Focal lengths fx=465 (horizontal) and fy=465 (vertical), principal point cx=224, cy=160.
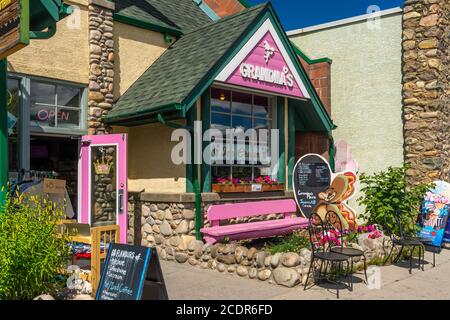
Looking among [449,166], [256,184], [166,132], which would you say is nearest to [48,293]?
[166,132]

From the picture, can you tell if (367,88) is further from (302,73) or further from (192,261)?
(192,261)

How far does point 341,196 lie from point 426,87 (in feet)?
12.0

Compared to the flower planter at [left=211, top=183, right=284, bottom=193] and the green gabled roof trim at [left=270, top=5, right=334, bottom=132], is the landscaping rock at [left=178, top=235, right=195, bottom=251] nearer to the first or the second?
the flower planter at [left=211, top=183, right=284, bottom=193]

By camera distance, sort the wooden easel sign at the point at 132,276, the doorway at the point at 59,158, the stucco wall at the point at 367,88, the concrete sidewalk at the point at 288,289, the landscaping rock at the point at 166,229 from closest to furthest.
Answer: the wooden easel sign at the point at 132,276 → the concrete sidewalk at the point at 288,289 → the landscaping rock at the point at 166,229 → the doorway at the point at 59,158 → the stucco wall at the point at 367,88

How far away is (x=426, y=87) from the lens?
11.2 meters

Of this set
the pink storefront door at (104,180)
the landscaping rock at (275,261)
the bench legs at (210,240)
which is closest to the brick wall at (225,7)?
the pink storefront door at (104,180)

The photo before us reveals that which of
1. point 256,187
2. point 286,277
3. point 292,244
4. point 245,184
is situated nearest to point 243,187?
point 245,184

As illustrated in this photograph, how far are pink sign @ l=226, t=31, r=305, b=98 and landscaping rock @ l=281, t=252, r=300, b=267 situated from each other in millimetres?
3421

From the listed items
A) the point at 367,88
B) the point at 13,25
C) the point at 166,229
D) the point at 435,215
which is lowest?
the point at 166,229

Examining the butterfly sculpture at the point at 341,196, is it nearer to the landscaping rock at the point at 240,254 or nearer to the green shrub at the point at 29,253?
the landscaping rock at the point at 240,254

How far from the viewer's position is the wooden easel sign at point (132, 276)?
4559 mm

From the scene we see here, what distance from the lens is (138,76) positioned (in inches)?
395

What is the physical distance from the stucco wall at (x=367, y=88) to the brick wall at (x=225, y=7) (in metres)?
2.46

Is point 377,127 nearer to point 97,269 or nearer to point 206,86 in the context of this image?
point 206,86
